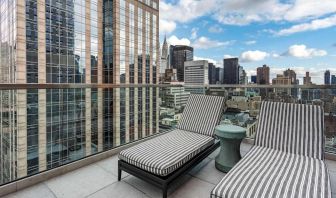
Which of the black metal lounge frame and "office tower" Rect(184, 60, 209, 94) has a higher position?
"office tower" Rect(184, 60, 209, 94)

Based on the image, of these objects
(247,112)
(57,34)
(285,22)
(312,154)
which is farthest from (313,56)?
(57,34)

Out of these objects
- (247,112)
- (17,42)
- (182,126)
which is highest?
(17,42)

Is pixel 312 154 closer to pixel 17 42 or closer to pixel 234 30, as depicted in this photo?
pixel 234 30

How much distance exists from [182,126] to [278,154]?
1479 mm

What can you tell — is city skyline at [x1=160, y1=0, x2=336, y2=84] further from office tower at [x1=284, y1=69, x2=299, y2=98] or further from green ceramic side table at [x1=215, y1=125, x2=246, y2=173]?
green ceramic side table at [x1=215, y1=125, x2=246, y2=173]

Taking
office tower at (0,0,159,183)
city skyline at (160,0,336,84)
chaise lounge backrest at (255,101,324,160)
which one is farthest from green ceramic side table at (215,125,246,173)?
city skyline at (160,0,336,84)

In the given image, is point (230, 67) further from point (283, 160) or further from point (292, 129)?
point (283, 160)

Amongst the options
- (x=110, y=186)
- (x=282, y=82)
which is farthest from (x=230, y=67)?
(x=110, y=186)

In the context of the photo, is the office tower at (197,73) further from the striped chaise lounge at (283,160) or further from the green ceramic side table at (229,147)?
the striped chaise lounge at (283,160)

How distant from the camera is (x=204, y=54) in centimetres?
1260

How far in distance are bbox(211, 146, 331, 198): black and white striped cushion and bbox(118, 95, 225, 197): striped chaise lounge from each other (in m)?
0.58

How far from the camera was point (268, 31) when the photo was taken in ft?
27.1

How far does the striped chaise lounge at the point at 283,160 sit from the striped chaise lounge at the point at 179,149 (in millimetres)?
575

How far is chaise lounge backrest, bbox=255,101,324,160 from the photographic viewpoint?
80.9 inches
